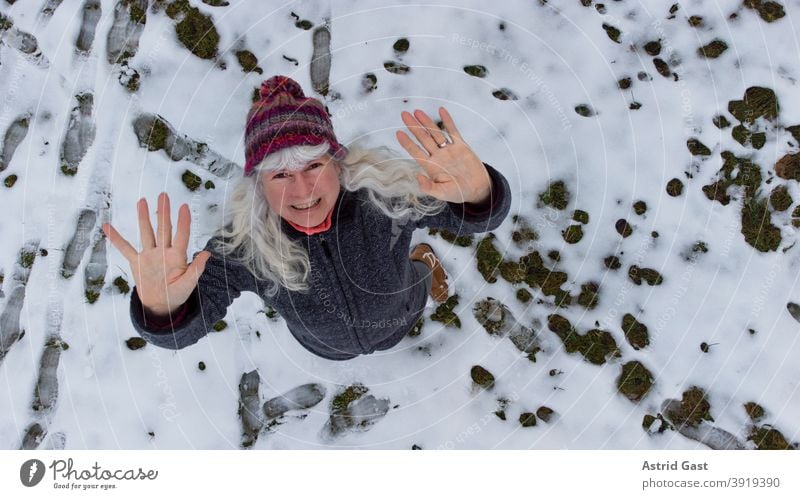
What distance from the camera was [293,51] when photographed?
2859 mm

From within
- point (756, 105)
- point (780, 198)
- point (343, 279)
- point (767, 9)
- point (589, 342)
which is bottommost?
point (589, 342)

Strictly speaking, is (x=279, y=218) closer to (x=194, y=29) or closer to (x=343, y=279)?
(x=343, y=279)

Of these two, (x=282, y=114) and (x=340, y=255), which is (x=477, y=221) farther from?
(x=282, y=114)

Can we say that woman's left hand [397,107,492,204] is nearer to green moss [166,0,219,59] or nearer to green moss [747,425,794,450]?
green moss [166,0,219,59]

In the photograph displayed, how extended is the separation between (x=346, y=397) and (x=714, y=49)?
2.58 metres

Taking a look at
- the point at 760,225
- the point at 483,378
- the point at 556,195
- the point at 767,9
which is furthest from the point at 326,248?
the point at 767,9

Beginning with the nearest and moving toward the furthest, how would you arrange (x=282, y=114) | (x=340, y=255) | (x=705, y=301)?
1. (x=282, y=114)
2. (x=340, y=255)
3. (x=705, y=301)

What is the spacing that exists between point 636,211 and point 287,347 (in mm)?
1916

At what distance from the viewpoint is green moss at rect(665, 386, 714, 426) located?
2760 millimetres

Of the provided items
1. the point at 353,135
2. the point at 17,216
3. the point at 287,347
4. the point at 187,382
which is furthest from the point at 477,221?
the point at 17,216

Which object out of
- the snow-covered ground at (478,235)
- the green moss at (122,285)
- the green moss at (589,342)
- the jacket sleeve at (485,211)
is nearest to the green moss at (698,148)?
the snow-covered ground at (478,235)

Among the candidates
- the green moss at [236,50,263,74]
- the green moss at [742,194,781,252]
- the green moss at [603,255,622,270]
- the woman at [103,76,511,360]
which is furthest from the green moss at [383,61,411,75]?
the green moss at [742,194,781,252]

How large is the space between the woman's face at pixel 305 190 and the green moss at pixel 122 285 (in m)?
1.47
